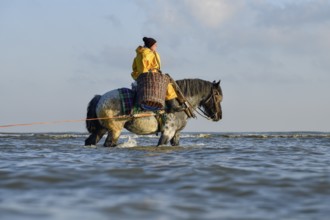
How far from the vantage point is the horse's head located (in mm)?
12209

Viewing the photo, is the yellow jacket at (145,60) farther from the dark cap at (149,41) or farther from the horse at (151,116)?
the horse at (151,116)

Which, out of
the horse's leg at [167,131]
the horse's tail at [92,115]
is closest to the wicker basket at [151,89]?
the horse's leg at [167,131]

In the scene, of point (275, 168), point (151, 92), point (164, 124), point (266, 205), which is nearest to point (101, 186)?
point (266, 205)

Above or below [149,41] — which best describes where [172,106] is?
below

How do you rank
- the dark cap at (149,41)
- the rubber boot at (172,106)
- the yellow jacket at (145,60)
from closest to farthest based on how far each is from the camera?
1. the yellow jacket at (145,60)
2. the dark cap at (149,41)
3. the rubber boot at (172,106)

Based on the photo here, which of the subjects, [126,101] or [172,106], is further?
[172,106]

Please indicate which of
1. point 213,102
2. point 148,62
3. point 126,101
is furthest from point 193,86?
point 126,101

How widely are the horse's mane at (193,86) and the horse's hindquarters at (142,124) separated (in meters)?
1.12

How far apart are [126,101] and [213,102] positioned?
256cm

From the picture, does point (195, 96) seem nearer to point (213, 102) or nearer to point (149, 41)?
point (213, 102)

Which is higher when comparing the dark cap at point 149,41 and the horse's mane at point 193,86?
the dark cap at point 149,41

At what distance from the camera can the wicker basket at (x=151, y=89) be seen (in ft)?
34.0

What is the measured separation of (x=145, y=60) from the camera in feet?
35.1

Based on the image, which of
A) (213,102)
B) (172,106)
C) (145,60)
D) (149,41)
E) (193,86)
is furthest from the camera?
(213,102)
